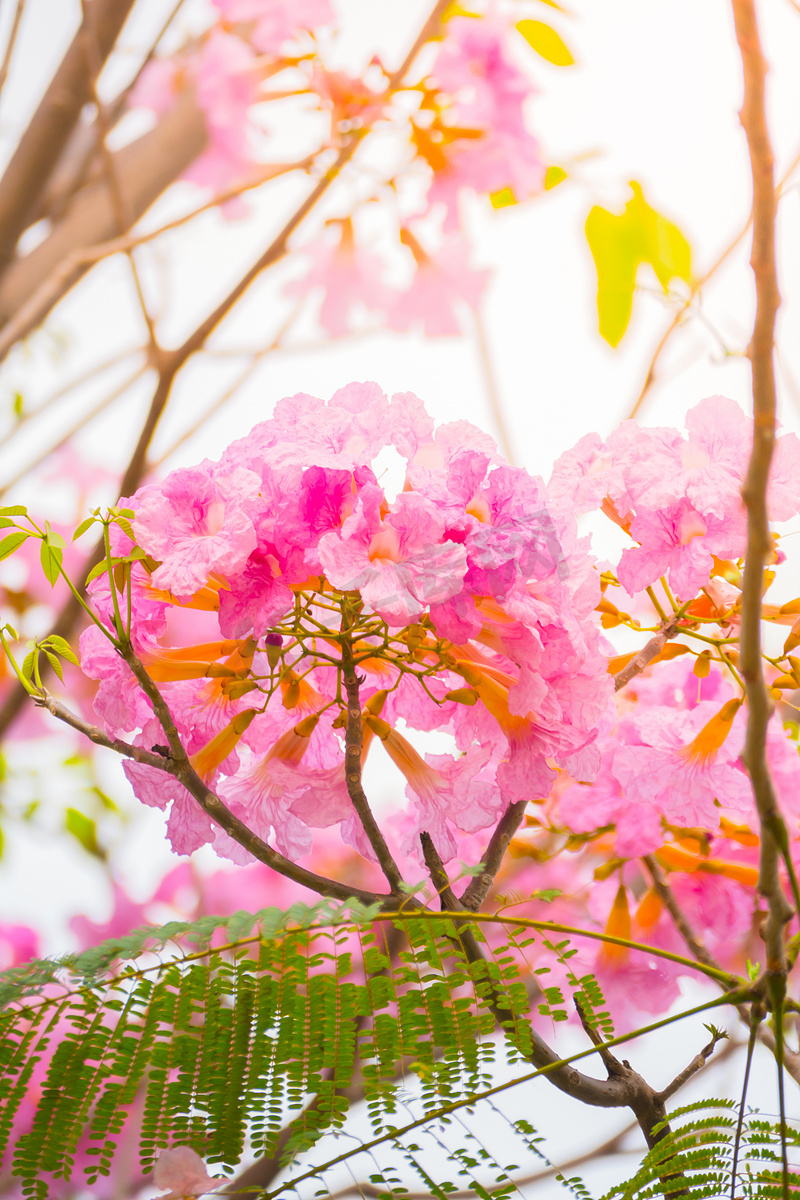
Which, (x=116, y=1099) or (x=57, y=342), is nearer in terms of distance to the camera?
(x=116, y=1099)

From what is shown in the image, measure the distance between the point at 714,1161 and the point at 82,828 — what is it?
1187mm

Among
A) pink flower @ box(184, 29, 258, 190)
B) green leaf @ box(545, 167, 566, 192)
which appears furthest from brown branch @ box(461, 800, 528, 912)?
pink flower @ box(184, 29, 258, 190)

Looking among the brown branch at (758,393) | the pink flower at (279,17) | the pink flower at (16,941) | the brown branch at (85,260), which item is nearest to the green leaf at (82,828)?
the pink flower at (16,941)

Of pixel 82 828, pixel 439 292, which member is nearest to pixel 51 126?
pixel 439 292

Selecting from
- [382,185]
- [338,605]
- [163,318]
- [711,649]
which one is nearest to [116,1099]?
[338,605]

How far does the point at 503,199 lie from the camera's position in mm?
1163

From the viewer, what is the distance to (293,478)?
1.44 ft

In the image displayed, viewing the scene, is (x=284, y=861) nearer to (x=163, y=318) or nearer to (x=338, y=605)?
(x=338, y=605)

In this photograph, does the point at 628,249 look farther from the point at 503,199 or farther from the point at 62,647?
the point at 62,647

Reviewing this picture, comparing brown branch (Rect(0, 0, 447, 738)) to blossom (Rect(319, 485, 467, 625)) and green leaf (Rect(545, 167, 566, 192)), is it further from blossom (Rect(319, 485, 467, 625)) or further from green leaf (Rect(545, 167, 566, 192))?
blossom (Rect(319, 485, 467, 625))

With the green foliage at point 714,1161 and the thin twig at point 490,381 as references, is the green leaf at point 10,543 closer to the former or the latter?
the green foliage at point 714,1161

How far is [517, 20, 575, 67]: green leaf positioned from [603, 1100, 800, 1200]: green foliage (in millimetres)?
977

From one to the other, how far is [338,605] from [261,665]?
2.6 inches

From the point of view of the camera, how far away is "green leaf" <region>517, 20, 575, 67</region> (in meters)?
0.96
